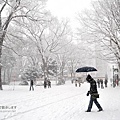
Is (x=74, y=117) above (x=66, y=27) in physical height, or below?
below

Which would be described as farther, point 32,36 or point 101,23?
point 32,36

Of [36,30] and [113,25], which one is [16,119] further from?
[36,30]

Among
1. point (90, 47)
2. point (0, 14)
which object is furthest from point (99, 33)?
point (0, 14)

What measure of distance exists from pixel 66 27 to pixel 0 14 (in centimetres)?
1654

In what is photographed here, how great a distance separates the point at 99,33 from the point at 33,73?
2604 centimetres

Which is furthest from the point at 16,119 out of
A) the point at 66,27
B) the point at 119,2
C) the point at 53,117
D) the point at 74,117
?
the point at 66,27

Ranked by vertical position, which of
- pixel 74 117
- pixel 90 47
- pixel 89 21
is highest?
pixel 89 21

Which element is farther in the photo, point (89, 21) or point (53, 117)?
point (89, 21)

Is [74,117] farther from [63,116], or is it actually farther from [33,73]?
[33,73]

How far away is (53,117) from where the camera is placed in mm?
9062

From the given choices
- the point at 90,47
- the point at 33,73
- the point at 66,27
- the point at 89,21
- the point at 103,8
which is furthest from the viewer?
the point at 33,73

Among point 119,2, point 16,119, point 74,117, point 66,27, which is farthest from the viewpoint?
point 66,27

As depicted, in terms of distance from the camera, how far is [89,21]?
1092 inches

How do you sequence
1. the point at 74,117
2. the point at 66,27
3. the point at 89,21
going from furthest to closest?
the point at 66,27
the point at 89,21
the point at 74,117
